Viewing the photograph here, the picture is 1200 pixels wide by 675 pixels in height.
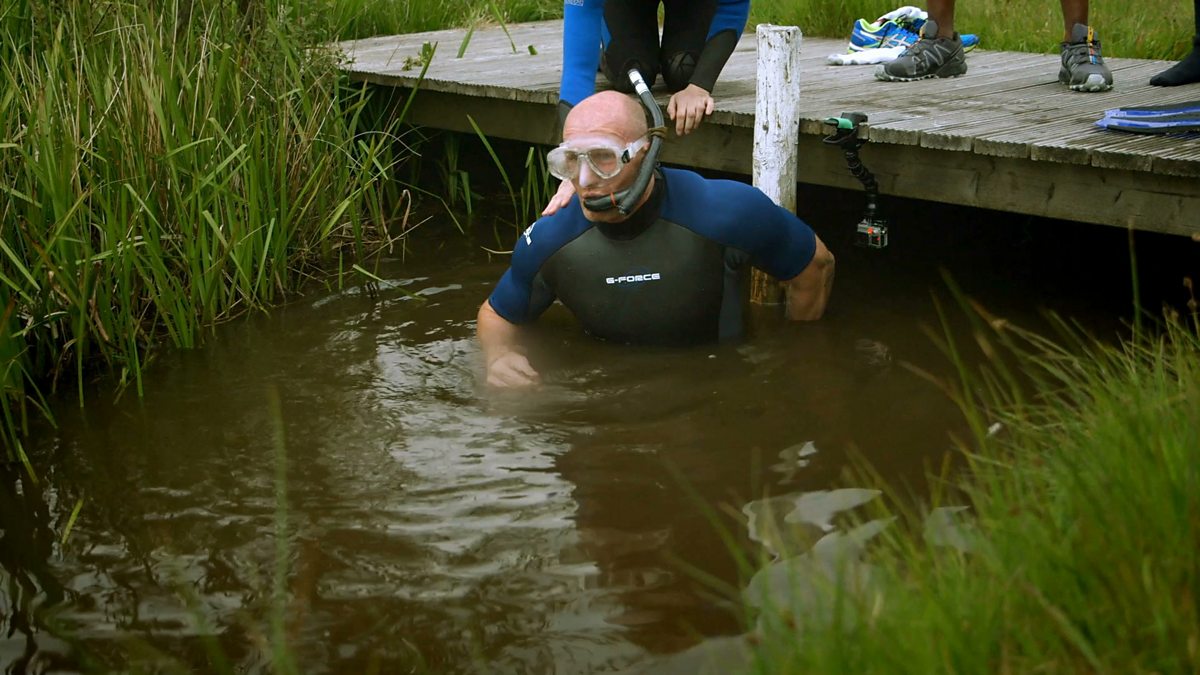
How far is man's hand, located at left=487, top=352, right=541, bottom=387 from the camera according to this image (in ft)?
14.0

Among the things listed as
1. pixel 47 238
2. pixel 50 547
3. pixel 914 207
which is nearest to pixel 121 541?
pixel 50 547

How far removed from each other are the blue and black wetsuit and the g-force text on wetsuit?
784 mm

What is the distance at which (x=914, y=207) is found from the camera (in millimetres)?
6047

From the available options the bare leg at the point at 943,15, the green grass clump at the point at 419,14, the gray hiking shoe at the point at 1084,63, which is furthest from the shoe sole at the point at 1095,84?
the green grass clump at the point at 419,14

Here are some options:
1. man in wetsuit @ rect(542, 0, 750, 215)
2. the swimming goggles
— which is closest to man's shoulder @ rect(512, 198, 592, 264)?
the swimming goggles

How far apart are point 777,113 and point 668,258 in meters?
0.72

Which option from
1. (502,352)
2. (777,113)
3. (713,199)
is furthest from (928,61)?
(502,352)

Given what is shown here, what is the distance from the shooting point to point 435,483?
11.6 ft

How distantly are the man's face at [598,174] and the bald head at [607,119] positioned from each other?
2cm

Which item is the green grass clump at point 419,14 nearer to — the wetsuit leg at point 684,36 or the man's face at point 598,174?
the wetsuit leg at point 684,36

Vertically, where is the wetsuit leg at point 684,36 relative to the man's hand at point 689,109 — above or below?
above

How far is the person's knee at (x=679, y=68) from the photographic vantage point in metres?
5.27

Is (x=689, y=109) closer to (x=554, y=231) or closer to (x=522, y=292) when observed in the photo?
(x=554, y=231)

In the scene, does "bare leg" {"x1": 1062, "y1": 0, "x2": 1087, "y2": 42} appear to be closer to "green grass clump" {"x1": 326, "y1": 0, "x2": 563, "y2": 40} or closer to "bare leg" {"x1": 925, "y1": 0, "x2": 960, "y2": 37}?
"bare leg" {"x1": 925, "y1": 0, "x2": 960, "y2": 37}
